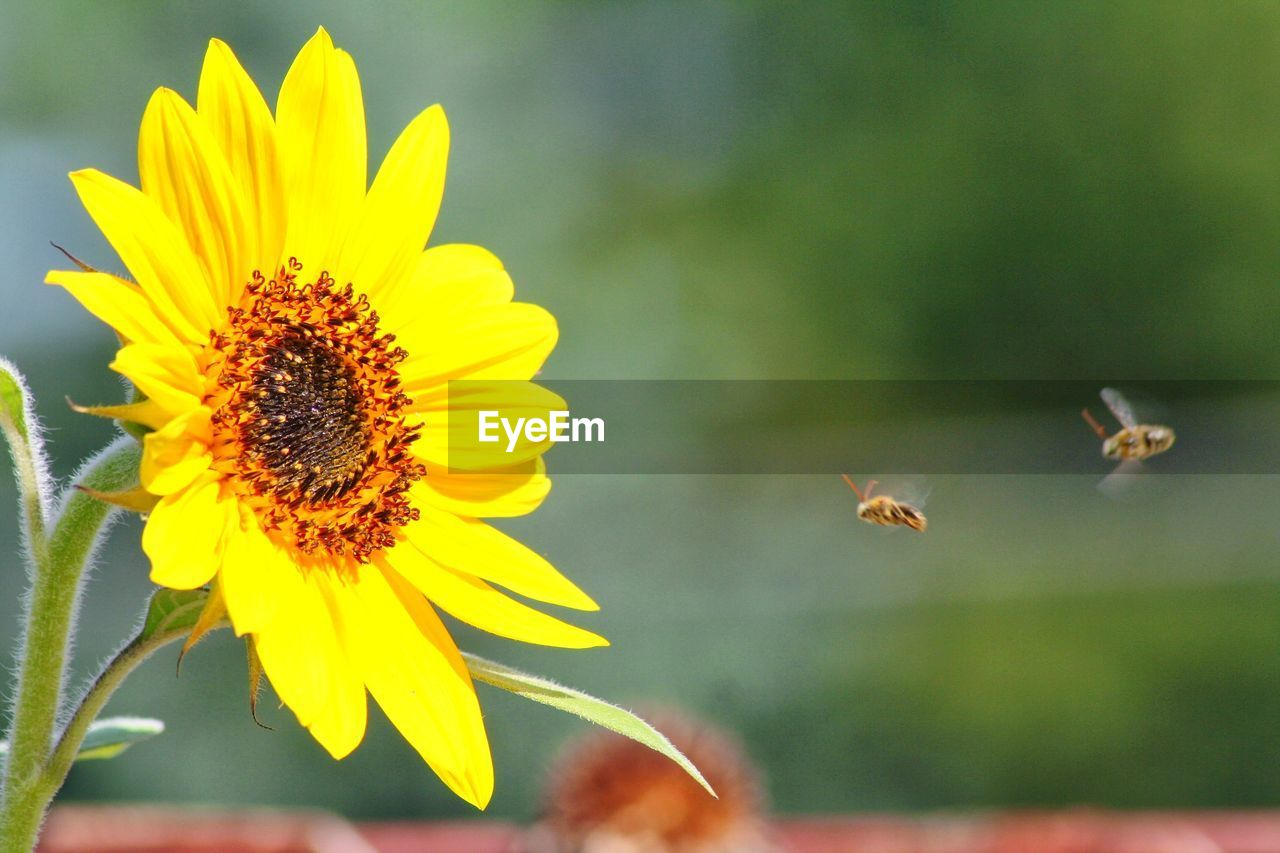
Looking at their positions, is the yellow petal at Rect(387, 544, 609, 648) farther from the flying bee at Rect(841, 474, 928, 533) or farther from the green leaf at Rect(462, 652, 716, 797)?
the flying bee at Rect(841, 474, 928, 533)

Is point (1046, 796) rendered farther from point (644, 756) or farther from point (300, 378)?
point (300, 378)

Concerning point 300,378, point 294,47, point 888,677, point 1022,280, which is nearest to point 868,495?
point 300,378

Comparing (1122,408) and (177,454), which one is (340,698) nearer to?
(177,454)

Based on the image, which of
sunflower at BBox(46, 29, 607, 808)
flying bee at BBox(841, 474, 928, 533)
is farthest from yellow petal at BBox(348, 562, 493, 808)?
flying bee at BBox(841, 474, 928, 533)

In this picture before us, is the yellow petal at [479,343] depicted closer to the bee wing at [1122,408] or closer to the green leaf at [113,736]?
the green leaf at [113,736]

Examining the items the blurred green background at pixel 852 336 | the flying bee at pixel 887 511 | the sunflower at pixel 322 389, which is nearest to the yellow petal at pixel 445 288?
the sunflower at pixel 322 389

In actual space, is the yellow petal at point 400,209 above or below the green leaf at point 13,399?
above
